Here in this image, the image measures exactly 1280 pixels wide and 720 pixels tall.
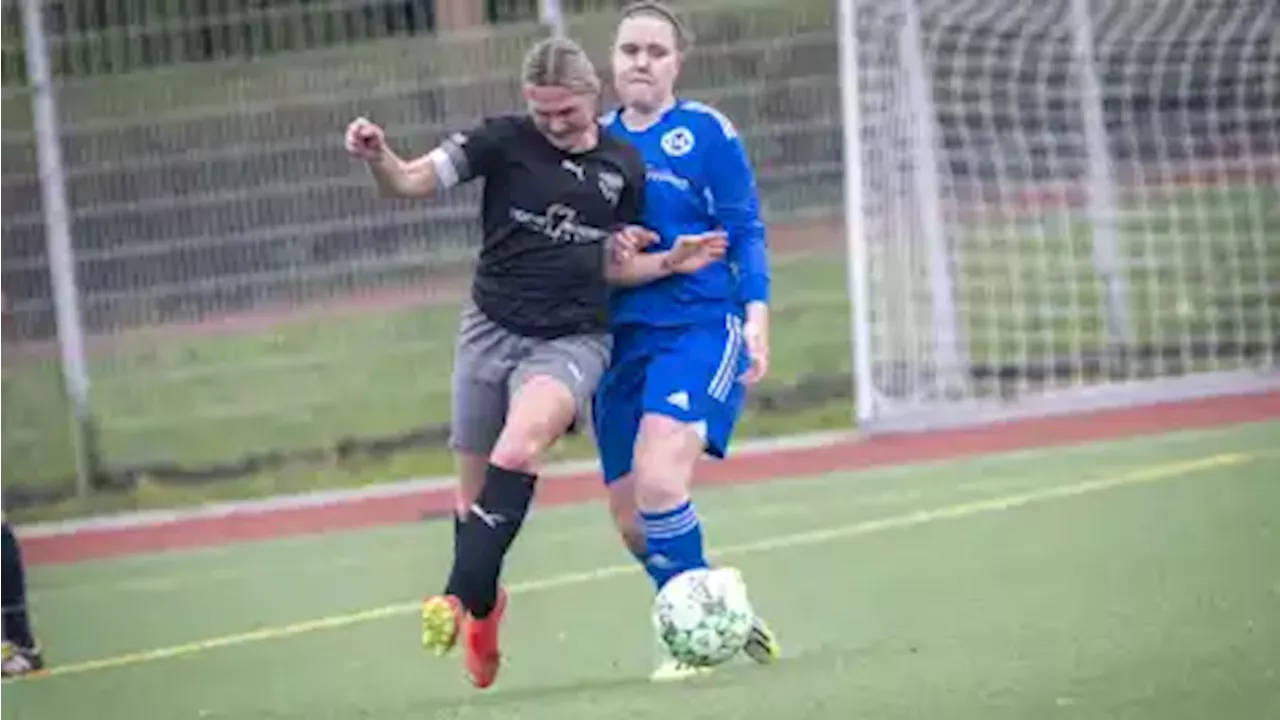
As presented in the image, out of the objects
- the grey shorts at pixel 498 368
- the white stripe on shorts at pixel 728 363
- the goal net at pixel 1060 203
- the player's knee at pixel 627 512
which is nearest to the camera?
the grey shorts at pixel 498 368

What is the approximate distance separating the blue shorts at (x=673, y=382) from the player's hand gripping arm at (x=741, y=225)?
67 mm

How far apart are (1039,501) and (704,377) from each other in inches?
147

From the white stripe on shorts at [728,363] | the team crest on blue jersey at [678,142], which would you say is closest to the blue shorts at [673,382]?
the white stripe on shorts at [728,363]

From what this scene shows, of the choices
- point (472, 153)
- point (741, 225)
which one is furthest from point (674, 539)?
point (472, 153)

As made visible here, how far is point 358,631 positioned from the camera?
391 inches

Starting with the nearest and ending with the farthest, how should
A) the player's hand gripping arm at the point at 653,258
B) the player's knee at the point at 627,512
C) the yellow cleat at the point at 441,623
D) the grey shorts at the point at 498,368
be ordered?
the yellow cleat at the point at 441,623, the grey shorts at the point at 498,368, the player's hand gripping arm at the point at 653,258, the player's knee at the point at 627,512

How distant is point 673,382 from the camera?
8.05 m

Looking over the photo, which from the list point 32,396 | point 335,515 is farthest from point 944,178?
point 32,396

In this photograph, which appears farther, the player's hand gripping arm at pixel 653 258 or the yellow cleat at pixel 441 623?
the player's hand gripping arm at pixel 653 258

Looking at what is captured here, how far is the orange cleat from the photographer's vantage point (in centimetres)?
792

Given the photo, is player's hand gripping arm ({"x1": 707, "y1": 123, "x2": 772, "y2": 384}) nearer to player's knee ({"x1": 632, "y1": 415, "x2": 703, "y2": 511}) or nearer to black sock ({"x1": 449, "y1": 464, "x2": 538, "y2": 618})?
player's knee ({"x1": 632, "y1": 415, "x2": 703, "y2": 511})

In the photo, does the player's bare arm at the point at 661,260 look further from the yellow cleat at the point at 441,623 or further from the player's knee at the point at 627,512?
the yellow cleat at the point at 441,623

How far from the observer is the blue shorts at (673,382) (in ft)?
26.4

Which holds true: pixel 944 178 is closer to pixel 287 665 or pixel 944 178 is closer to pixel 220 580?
pixel 220 580
